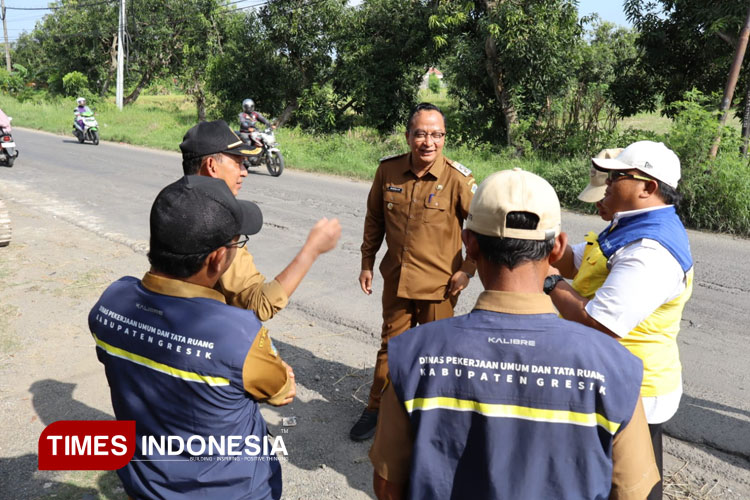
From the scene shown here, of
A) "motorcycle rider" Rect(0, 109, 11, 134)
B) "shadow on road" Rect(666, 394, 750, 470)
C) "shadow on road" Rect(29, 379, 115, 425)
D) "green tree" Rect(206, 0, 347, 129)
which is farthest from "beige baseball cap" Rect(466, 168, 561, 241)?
"green tree" Rect(206, 0, 347, 129)

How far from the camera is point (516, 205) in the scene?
1.39m

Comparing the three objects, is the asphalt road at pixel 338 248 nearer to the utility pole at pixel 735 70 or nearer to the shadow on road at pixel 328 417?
the shadow on road at pixel 328 417

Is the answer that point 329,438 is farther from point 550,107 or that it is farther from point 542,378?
point 550,107

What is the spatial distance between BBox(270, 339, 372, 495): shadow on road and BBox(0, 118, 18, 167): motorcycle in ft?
39.5

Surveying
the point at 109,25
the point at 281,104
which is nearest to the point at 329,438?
the point at 281,104

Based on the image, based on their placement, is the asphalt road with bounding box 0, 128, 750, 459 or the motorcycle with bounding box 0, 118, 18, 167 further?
the motorcycle with bounding box 0, 118, 18, 167

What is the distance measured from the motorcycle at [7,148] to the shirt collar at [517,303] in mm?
14938

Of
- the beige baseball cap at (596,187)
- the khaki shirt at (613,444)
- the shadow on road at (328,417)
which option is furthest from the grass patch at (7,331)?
the beige baseball cap at (596,187)

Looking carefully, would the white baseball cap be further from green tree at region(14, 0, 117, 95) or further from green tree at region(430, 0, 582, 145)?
green tree at region(14, 0, 117, 95)

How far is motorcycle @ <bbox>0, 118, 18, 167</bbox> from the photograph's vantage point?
1330 cm

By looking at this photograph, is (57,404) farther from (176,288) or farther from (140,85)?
(140,85)

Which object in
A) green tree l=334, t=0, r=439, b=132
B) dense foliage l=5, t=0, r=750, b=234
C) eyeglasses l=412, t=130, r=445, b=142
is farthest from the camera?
green tree l=334, t=0, r=439, b=132

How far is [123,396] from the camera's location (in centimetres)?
171

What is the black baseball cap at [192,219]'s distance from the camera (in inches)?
64.3
